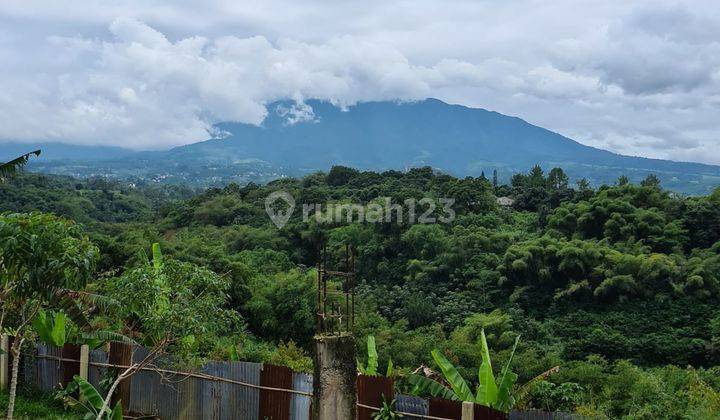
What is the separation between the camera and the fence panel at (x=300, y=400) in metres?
6.95

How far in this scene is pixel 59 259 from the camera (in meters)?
5.52

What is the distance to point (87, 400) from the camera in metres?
7.77

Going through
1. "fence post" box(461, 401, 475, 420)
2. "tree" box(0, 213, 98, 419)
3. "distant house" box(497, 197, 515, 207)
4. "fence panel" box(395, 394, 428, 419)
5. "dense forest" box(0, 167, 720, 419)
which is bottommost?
"dense forest" box(0, 167, 720, 419)

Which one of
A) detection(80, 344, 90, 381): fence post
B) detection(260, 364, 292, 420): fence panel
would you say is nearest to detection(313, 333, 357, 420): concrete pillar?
detection(260, 364, 292, 420): fence panel

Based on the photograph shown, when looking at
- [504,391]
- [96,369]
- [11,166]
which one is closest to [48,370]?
[96,369]

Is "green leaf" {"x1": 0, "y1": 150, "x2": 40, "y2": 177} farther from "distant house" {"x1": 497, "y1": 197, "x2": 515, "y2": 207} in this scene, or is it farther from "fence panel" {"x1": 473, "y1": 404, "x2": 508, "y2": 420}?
"distant house" {"x1": 497, "y1": 197, "x2": 515, "y2": 207}

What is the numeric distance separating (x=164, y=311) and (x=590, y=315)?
1886 centimetres

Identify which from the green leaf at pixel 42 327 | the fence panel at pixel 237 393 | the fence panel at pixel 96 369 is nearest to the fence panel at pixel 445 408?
the fence panel at pixel 237 393

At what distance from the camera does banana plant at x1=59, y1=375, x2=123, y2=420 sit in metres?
7.02

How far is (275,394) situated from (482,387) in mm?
2226

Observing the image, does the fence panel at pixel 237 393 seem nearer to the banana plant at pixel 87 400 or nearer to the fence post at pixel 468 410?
the banana plant at pixel 87 400

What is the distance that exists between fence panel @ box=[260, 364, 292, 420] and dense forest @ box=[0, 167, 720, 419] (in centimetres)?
97

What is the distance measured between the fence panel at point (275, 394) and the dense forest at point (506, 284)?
97 centimetres

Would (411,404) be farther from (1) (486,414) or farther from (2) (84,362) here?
(2) (84,362)
